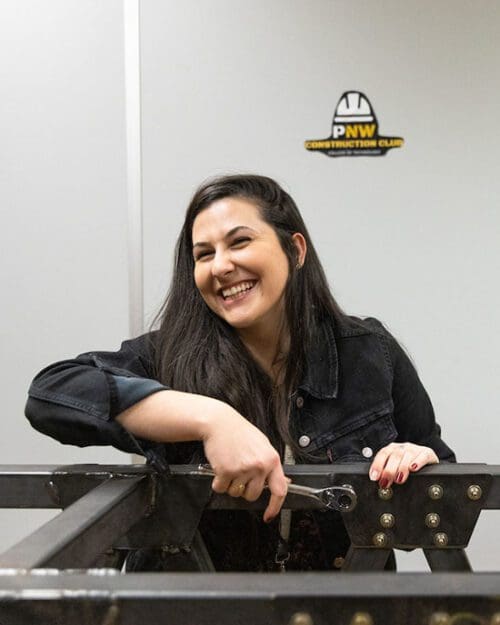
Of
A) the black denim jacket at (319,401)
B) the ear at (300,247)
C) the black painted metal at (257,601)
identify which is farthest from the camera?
the ear at (300,247)

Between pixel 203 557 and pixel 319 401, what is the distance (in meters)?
0.31

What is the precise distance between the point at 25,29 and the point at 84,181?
39 centimetres

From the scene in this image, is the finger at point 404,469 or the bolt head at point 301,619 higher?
the bolt head at point 301,619

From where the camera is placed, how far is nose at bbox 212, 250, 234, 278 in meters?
1.04

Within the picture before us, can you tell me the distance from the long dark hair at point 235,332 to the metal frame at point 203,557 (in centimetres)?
25

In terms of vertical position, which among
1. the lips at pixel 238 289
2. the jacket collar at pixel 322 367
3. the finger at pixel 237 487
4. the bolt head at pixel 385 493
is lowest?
the bolt head at pixel 385 493

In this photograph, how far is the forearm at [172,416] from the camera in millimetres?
813

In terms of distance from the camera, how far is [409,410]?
120 centimetres

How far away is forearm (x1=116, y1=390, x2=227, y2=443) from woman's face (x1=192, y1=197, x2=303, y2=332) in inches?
9.5

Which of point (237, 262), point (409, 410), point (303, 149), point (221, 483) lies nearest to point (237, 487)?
point (221, 483)

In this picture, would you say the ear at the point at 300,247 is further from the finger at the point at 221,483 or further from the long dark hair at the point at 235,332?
the finger at the point at 221,483

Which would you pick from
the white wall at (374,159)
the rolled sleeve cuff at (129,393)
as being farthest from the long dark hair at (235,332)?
the white wall at (374,159)

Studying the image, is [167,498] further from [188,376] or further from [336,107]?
[336,107]

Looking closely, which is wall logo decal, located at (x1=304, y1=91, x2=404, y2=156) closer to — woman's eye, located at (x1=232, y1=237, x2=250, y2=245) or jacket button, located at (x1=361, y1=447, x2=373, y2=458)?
woman's eye, located at (x1=232, y1=237, x2=250, y2=245)
